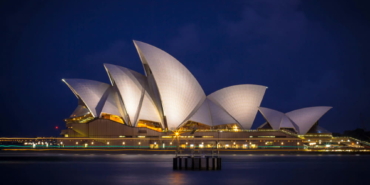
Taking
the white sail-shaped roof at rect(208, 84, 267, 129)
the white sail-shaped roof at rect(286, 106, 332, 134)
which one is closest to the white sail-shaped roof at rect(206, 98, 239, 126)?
the white sail-shaped roof at rect(208, 84, 267, 129)

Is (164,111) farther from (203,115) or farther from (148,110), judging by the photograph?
(203,115)

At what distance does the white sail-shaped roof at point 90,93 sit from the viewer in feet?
240

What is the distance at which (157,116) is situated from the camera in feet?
245

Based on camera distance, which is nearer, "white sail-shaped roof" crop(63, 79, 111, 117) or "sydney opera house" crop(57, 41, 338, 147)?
"sydney opera house" crop(57, 41, 338, 147)

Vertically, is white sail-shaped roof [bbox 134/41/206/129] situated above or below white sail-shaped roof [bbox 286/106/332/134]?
above

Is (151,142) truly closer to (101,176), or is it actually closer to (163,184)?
(101,176)

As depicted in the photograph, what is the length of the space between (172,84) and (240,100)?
1370 centimetres

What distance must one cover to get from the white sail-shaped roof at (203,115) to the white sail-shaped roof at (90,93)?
14522 millimetres

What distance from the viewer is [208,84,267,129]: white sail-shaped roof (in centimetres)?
→ 7769

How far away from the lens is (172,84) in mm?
70062

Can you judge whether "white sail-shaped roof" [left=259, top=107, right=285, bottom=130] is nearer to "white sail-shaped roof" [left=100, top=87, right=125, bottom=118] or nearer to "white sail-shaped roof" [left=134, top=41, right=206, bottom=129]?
"white sail-shaped roof" [left=134, top=41, right=206, bottom=129]

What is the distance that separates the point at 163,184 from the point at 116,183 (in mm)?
2880

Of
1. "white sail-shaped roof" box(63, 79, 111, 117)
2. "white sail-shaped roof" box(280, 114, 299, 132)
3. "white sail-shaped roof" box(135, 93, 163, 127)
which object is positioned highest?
"white sail-shaped roof" box(63, 79, 111, 117)

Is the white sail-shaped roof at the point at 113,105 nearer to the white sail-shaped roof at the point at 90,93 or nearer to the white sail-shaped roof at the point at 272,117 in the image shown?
the white sail-shaped roof at the point at 90,93
